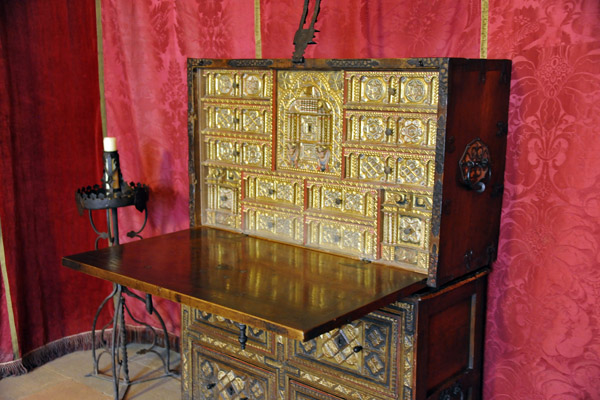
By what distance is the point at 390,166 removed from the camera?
8.53ft

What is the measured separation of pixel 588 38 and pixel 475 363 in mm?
1318

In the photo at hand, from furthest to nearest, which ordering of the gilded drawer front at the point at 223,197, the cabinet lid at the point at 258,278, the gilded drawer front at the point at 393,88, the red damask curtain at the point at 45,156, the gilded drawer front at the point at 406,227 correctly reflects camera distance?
the red damask curtain at the point at 45,156 → the gilded drawer front at the point at 223,197 → the gilded drawer front at the point at 406,227 → the gilded drawer front at the point at 393,88 → the cabinet lid at the point at 258,278

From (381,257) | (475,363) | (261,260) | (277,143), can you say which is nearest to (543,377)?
(475,363)

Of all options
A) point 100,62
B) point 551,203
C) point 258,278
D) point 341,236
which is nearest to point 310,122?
point 341,236

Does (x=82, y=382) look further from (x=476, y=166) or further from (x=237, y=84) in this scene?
(x=476, y=166)

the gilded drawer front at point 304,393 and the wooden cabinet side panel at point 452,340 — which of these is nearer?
the wooden cabinet side panel at point 452,340

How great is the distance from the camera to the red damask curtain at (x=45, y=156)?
3.81 metres

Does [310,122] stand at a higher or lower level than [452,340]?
higher

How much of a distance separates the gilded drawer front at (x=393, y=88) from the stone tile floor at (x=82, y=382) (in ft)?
6.37

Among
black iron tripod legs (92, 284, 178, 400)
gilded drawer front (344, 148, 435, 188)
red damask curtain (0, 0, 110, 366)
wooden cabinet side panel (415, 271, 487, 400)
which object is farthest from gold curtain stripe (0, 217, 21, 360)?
wooden cabinet side panel (415, 271, 487, 400)

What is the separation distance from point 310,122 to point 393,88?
424mm

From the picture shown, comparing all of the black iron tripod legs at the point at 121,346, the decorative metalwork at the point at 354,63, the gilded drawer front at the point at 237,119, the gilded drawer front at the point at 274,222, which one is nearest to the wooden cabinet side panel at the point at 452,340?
the gilded drawer front at the point at 274,222

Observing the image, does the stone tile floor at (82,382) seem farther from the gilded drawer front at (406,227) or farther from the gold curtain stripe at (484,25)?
the gold curtain stripe at (484,25)

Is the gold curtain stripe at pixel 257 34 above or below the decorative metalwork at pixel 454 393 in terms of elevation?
above
